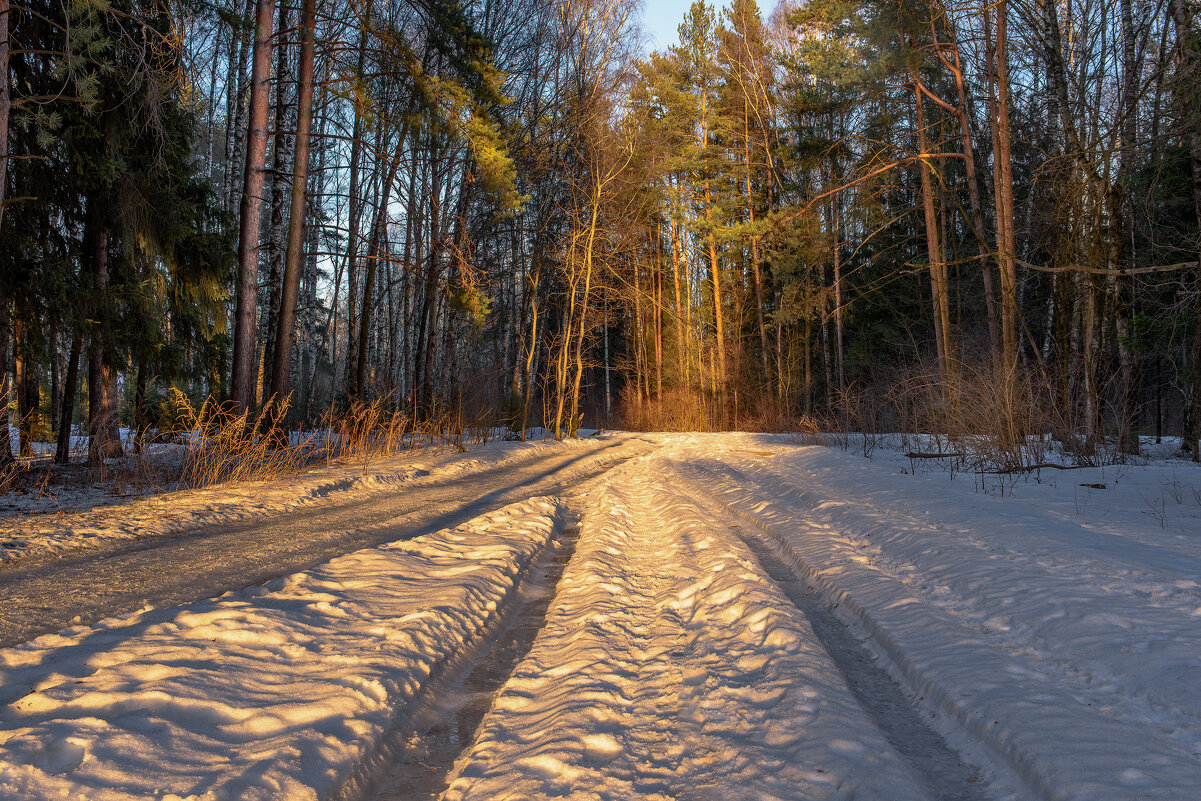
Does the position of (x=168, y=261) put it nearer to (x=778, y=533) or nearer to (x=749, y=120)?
(x=778, y=533)

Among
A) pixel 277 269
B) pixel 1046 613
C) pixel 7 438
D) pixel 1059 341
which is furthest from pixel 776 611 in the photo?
pixel 1059 341

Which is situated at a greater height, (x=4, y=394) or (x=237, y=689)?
(x=4, y=394)

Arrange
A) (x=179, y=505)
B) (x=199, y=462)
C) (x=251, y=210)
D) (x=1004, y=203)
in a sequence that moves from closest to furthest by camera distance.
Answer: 1. (x=179, y=505)
2. (x=199, y=462)
3. (x=251, y=210)
4. (x=1004, y=203)

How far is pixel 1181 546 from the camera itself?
480 centimetres

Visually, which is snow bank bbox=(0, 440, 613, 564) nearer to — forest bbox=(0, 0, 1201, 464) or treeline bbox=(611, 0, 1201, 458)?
forest bbox=(0, 0, 1201, 464)

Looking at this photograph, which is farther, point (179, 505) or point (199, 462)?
point (199, 462)

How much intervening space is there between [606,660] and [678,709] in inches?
23.0

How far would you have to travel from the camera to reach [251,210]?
10492mm

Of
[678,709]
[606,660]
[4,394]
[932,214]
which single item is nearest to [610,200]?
[932,214]

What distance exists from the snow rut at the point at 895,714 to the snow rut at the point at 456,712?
5.72 ft

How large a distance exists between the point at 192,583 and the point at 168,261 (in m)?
8.56

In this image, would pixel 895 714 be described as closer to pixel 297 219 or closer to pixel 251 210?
pixel 251 210

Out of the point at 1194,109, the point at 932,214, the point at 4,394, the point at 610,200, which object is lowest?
the point at 4,394

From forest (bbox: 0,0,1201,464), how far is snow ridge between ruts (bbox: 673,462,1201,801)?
622 cm
